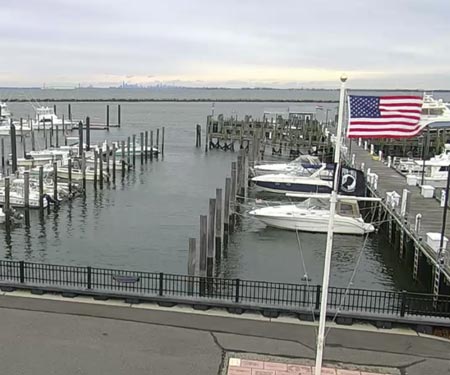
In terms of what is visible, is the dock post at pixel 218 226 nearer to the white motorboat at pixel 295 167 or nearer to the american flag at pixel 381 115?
the white motorboat at pixel 295 167

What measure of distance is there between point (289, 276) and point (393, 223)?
8.57 m

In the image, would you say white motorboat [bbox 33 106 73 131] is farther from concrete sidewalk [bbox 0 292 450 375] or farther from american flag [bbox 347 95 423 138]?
american flag [bbox 347 95 423 138]

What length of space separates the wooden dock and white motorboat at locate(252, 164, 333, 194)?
4.09 m

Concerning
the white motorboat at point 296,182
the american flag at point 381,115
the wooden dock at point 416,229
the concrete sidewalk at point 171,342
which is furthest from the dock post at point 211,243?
the white motorboat at point 296,182

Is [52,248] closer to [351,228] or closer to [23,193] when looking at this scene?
[23,193]

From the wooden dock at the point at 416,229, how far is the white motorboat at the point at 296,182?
13.4 ft

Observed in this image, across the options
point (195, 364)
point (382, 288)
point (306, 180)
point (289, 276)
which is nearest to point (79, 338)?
point (195, 364)

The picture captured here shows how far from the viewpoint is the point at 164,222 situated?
108ft

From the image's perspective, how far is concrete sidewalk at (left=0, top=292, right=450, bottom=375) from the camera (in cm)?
1074

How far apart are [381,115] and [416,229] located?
1519 cm

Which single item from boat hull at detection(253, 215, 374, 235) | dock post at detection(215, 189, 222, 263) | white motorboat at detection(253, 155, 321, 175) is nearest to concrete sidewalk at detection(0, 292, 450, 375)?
dock post at detection(215, 189, 222, 263)

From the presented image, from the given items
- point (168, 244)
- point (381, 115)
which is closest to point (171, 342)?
point (381, 115)

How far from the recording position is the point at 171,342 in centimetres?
1172

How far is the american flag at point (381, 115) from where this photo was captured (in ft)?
31.7
